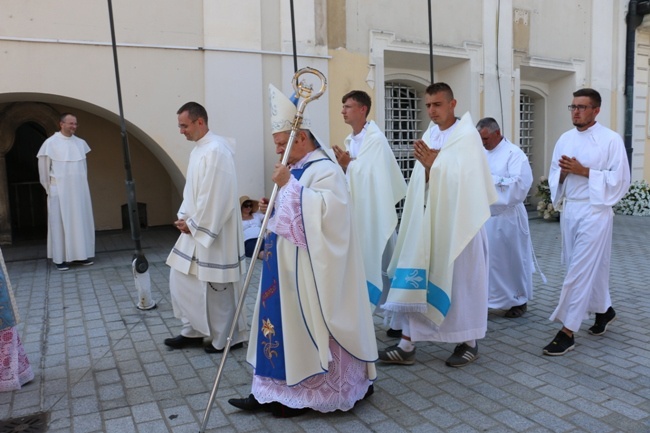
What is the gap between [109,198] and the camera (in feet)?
34.7

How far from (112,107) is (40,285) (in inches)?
96.4

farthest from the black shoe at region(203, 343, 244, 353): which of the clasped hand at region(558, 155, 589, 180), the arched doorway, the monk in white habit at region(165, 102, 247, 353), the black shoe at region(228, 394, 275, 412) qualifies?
the arched doorway

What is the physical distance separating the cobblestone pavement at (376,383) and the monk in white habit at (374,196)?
1.97ft

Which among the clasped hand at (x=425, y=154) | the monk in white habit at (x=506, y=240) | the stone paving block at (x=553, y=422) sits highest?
the clasped hand at (x=425, y=154)

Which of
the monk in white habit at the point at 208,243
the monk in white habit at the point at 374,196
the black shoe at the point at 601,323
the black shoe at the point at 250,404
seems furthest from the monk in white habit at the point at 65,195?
the black shoe at the point at 601,323

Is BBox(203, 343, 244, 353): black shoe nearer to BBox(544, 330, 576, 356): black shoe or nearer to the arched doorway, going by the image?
BBox(544, 330, 576, 356): black shoe

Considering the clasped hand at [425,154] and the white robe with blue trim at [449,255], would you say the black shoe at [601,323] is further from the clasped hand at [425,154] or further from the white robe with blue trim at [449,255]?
the clasped hand at [425,154]

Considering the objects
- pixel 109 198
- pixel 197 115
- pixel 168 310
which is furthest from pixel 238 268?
pixel 109 198

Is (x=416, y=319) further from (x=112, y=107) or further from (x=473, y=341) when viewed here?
(x=112, y=107)

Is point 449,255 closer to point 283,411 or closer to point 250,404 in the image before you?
point 283,411

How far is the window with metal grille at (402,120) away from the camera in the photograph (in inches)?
422

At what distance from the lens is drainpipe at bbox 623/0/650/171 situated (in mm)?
12766

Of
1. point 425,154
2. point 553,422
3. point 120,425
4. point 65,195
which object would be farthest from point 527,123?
point 120,425

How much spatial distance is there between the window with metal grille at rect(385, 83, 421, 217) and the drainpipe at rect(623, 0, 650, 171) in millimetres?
5331
